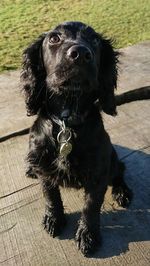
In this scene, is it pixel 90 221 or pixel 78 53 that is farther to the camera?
pixel 90 221

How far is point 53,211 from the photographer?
317cm

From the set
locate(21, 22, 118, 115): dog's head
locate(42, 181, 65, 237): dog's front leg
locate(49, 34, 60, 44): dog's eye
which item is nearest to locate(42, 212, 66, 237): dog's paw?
locate(42, 181, 65, 237): dog's front leg

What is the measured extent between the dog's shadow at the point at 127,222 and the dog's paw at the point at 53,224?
0.05 m

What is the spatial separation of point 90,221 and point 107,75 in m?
1.04

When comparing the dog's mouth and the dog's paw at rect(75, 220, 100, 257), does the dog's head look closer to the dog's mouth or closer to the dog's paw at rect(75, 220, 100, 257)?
the dog's mouth

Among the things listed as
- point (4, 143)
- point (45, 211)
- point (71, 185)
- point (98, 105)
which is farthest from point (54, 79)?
point (4, 143)

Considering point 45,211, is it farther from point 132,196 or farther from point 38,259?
point 132,196

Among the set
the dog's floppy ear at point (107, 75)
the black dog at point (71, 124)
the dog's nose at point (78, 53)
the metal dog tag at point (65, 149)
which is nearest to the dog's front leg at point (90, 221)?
the black dog at point (71, 124)

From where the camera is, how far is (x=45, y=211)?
3.28 metres

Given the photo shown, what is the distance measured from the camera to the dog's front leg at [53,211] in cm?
311

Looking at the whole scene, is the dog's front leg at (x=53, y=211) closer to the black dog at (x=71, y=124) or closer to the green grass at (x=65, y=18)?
the black dog at (x=71, y=124)

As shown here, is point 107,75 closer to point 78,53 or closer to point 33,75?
point 33,75

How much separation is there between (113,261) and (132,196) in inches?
26.3

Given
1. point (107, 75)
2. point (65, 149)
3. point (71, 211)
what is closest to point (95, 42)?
point (107, 75)
